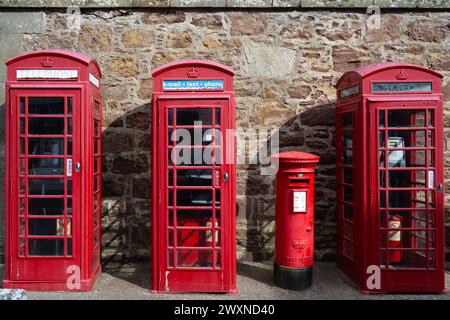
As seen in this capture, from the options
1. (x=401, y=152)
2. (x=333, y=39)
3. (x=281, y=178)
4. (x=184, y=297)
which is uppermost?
(x=333, y=39)

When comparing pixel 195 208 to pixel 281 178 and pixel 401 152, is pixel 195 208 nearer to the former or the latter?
pixel 281 178

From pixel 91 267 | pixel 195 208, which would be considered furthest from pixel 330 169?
pixel 91 267

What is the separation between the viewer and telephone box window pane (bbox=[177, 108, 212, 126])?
437 centimetres

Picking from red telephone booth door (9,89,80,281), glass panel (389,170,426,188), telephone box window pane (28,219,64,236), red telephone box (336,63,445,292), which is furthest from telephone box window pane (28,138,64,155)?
glass panel (389,170,426,188)

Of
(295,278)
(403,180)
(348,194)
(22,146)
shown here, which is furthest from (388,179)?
(22,146)

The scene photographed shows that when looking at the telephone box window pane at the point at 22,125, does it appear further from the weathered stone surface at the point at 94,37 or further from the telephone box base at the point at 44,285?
the telephone box base at the point at 44,285

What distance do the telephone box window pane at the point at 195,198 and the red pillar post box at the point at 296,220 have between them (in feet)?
2.81

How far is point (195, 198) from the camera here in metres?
4.45

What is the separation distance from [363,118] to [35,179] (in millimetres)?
3711

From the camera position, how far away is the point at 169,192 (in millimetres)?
4441

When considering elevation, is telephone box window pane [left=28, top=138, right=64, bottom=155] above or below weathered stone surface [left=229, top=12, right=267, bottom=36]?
below

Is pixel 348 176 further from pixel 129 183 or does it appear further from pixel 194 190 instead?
pixel 129 183

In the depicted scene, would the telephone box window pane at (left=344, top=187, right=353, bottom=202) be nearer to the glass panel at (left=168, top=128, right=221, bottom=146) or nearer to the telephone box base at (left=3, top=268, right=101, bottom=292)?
the glass panel at (left=168, top=128, right=221, bottom=146)

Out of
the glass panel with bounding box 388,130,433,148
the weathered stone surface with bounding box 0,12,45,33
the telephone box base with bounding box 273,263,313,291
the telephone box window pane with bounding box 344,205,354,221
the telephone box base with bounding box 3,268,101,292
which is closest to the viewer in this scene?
the telephone box base with bounding box 3,268,101,292
